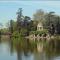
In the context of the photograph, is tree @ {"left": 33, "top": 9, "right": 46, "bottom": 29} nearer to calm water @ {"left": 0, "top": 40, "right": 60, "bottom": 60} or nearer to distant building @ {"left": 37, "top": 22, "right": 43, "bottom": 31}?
distant building @ {"left": 37, "top": 22, "right": 43, "bottom": 31}

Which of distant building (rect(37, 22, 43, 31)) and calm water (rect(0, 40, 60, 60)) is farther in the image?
distant building (rect(37, 22, 43, 31))

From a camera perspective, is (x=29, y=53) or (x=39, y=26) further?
(x=39, y=26)

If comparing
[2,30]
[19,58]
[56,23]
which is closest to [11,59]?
[19,58]

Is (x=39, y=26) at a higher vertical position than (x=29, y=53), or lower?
lower

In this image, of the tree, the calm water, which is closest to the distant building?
the tree

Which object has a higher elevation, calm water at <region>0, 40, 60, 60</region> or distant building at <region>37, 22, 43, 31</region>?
calm water at <region>0, 40, 60, 60</region>

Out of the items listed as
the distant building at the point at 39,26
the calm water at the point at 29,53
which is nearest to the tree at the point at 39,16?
the distant building at the point at 39,26

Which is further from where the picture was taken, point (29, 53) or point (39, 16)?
point (39, 16)

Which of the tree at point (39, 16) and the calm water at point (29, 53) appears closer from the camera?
the calm water at point (29, 53)

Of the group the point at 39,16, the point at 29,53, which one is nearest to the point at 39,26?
the point at 39,16

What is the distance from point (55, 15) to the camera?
44656mm

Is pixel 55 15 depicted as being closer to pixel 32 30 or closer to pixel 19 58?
pixel 32 30

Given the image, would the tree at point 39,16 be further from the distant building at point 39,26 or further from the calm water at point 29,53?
the calm water at point 29,53

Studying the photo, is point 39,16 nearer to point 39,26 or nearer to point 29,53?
point 39,26
